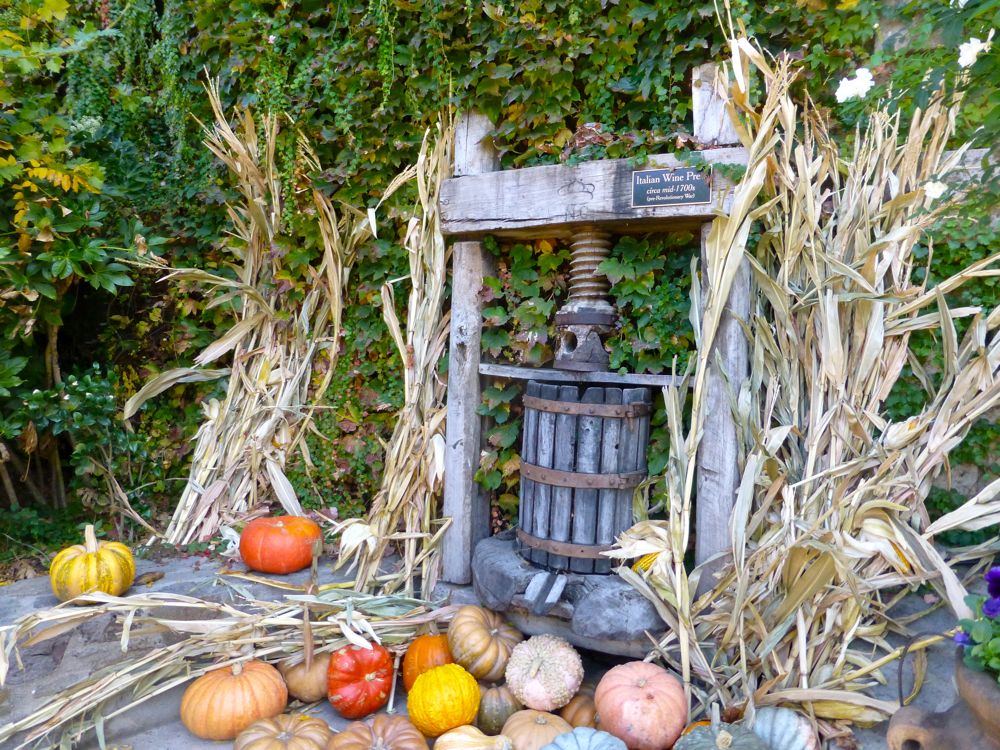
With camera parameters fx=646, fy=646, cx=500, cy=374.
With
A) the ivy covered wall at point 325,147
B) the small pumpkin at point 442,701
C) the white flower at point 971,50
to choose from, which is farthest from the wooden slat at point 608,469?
the white flower at point 971,50

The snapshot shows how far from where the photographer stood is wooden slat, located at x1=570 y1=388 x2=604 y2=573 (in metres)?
2.70

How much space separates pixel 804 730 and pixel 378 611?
1773 mm

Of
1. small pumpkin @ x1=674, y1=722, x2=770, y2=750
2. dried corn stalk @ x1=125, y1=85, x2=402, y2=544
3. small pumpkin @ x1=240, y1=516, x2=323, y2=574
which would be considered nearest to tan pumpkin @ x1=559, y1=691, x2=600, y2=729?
small pumpkin @ x1=674, y1=722, x2=770, y2=750

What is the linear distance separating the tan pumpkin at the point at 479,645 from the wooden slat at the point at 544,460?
1.16 ft

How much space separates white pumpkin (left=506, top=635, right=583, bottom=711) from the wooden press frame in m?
0.66

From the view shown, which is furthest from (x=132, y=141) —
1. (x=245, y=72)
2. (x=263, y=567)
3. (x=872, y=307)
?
(x=872, y=307)

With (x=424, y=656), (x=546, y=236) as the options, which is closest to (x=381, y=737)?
(x=424, y=656)

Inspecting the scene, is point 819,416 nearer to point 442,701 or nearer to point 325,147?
point 442,701

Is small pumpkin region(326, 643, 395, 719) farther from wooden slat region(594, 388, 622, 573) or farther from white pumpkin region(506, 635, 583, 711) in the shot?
wooden slat region(594, 388, 622, 573)

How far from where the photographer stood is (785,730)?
2.10m

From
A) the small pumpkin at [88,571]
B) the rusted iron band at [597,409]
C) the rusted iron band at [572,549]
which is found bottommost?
the small pumpkin at [88,571]

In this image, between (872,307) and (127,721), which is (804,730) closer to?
(872,307)

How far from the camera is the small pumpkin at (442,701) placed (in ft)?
7.89

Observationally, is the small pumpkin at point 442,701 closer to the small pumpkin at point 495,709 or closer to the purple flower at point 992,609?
the small pumpkin at point 495,709
